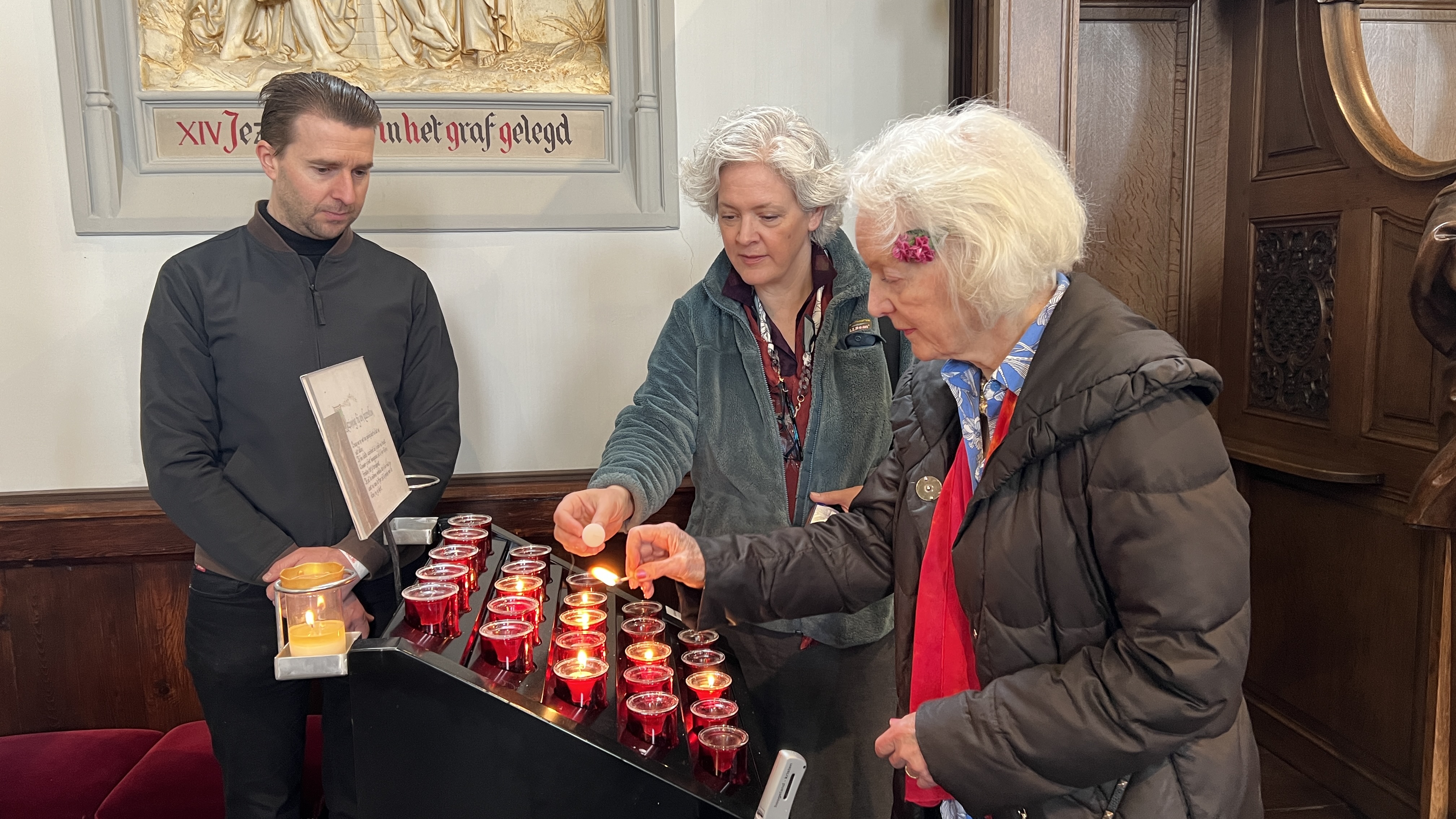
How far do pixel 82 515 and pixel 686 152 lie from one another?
182cm

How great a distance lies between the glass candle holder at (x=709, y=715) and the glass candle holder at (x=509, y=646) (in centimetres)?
21

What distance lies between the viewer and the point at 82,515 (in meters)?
2.52

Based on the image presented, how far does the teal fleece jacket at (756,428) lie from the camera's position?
178cm

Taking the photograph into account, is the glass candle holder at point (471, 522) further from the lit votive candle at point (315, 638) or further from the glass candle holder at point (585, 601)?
the lit votive candle at point (315, 638)

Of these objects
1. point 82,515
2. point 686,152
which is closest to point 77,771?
point 82,515

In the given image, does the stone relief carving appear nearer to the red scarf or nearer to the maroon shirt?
the maroon shirt

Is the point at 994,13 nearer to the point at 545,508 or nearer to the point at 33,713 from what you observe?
the point at 545,508

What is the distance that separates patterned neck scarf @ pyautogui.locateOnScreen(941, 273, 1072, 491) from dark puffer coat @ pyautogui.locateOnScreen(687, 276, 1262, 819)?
0.18 feet

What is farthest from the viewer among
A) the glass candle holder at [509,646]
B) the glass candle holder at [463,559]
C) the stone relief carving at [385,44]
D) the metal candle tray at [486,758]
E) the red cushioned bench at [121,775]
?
the stone relief carving at [385,44]

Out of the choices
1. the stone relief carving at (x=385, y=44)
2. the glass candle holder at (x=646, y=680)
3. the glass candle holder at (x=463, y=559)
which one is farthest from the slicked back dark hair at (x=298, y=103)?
the glass candle holder at (x=646, y=680)

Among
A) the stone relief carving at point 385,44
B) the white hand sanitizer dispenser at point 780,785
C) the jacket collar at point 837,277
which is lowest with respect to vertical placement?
the white hand sanitizer dispenser at point 780,785

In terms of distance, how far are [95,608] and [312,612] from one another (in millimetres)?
1797

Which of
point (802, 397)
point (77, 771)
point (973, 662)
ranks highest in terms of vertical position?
point (802, 397)

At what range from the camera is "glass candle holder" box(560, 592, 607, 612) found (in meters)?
1.46
